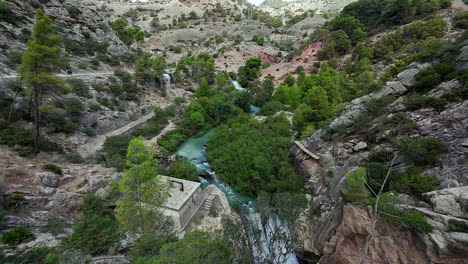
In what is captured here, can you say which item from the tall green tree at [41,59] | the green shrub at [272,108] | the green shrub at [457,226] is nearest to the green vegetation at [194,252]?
the green shrub at [457,226]

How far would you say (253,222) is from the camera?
18609 millimetres

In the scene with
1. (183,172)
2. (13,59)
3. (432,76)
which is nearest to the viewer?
(432,76)

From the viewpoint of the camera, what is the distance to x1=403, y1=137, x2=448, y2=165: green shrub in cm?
1208

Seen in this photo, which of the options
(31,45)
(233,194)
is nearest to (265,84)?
(233,194)

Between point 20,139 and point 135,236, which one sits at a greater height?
point 20,139

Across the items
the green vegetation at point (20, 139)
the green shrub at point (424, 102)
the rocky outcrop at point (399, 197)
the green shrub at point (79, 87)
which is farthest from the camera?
the green shrub at point (79, 87)

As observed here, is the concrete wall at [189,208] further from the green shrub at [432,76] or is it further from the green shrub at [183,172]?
the green shrub at [432,76]

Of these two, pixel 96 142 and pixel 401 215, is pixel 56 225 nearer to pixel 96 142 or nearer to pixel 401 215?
pixel 96 142

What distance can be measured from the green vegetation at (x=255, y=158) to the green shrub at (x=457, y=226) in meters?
12.6

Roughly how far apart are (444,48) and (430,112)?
7788mm

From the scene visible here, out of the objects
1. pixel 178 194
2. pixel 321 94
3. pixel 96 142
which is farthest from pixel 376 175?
pixel 96 142

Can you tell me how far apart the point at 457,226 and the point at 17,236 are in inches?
875

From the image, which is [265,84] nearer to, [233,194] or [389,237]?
[233,194]

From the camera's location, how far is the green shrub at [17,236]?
1128cm
